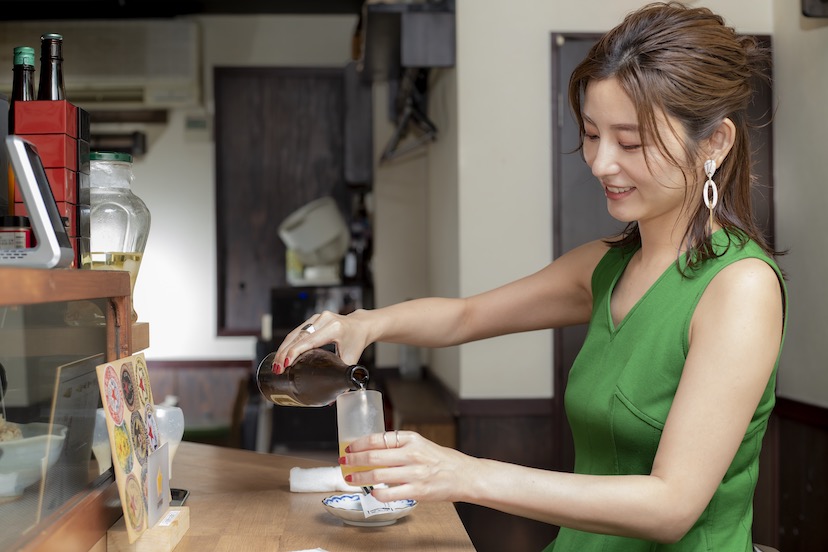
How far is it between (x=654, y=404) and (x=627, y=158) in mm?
383

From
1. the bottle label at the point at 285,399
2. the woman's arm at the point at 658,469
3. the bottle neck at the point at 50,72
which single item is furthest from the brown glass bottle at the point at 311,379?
the bottle neck at the point at 50,72

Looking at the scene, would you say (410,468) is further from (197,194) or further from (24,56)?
(197,194)

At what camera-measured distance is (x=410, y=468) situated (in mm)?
1177

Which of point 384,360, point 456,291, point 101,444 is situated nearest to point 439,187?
point 456,291

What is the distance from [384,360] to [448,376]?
6.07 feet

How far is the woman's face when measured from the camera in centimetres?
136

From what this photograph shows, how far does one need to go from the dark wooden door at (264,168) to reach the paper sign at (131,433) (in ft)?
14.4

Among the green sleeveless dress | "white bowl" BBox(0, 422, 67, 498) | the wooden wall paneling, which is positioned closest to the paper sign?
"white bowl" BBox(0, 422, 67, 498)

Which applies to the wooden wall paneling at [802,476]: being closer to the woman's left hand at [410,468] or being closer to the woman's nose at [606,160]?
the woman's nose at [606,160]

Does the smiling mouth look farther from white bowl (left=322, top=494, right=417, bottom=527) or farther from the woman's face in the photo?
white bowl (left=322, top=494, right=417, bottom=527)

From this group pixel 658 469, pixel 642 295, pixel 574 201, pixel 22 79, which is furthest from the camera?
pixel 574 201

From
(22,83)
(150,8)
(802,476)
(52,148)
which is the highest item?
(150,8)

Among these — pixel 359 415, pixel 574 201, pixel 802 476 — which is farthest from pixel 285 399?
pixel 802 476

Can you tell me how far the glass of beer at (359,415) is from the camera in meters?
1.28
